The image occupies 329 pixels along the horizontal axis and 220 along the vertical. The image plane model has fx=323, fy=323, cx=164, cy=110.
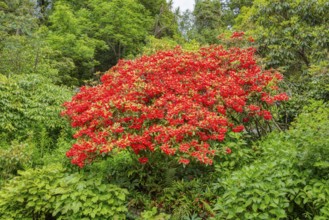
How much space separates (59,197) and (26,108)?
333 centimetres

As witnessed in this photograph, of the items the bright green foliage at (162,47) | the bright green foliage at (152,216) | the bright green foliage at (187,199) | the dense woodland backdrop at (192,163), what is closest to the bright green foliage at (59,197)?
the dense woodland backdrop at (192,163)

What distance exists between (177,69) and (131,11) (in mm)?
14413

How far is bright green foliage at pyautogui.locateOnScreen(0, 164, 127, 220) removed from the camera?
3799 millimetres

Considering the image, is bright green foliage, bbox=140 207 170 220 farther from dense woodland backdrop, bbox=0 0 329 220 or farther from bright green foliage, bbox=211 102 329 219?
bright green foliage, bbox=211 102 329 219

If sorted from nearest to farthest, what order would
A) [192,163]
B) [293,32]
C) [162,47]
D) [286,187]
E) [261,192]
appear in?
[261,192] < [286,187] < [192,163] < [293,32] < [162,47]

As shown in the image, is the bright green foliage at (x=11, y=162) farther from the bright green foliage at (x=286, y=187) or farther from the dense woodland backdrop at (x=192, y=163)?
the bright green foliage at (x=286, y=187)

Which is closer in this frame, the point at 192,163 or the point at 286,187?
the point at 286,187

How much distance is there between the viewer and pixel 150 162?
470 centimetres

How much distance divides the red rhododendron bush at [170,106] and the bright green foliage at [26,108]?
1.68m

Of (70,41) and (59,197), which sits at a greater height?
(70,41)

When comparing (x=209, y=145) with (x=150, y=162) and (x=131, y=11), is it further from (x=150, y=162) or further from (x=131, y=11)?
(x=131, y=11)

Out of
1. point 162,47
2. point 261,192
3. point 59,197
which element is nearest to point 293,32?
point 162,47

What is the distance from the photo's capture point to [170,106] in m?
4.49

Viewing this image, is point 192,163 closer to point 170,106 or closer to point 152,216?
point 170,106
